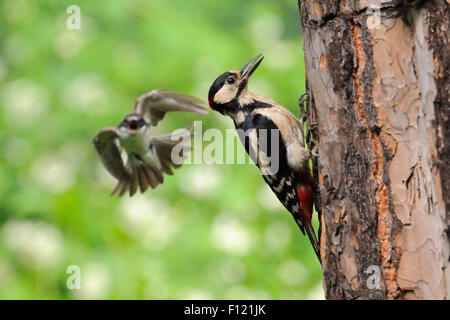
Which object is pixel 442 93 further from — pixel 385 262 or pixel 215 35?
pixel 215 35

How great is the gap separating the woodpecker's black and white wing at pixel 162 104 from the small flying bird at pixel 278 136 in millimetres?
722

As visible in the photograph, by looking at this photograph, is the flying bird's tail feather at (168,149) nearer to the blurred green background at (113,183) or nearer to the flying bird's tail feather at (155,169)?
the flying bird's tail feather at (155,169)

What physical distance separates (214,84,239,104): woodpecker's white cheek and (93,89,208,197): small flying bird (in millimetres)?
734

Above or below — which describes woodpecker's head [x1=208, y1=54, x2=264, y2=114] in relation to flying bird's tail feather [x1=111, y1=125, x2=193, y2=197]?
above

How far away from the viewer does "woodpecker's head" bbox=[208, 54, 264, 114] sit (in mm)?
3576

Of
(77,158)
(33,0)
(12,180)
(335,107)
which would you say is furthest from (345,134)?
(33,0)

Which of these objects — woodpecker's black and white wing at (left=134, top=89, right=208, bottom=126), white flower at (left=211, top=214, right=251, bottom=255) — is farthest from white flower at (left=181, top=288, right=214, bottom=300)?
woodpecker's black and white wing at (left=134, top=89, right=208, bottom=126)

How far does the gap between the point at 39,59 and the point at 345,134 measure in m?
3.34

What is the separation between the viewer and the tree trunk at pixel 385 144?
7.57 feet

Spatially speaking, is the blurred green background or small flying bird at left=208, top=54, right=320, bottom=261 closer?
small flying bird at left=208, top=54, right=320, bottom=261

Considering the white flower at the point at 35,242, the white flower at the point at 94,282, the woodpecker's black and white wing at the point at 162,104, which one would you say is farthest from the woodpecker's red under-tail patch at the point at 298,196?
the white flower at the point at 35,242

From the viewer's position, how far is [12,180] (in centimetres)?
503

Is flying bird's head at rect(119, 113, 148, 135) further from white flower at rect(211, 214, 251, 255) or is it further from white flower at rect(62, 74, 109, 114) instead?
white flower at rect(62, 74, 109, 114)

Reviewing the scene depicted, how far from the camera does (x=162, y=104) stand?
2.74 meters
